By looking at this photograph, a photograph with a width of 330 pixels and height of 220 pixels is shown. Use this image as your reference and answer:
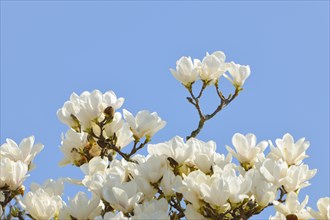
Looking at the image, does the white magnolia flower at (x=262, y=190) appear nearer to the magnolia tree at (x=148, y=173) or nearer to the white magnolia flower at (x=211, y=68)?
the magnolia tree at (x=148, y=173)

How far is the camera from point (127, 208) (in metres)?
2.57

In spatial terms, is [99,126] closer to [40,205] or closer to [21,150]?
[21,150]

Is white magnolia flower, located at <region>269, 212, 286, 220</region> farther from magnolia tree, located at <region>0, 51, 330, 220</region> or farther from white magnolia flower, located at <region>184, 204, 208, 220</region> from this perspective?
white magnolia flower, located at <region>184, 204, 208, 220</region>

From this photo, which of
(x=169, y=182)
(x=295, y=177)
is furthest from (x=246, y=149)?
(x=169, y=182)

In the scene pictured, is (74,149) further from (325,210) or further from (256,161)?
(325,210)

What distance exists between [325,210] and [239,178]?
0.98 ft

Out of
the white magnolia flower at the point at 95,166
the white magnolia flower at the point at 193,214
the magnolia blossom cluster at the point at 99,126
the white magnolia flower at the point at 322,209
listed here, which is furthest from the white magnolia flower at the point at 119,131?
the white magnolia flower at the point at 322,209

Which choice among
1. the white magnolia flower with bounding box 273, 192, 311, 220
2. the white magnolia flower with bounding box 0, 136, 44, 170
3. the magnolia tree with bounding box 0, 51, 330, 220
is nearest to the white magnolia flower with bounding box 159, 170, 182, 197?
the magnolia tree with bounding box 0, 51, 330, 220

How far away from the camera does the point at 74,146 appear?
306 cm

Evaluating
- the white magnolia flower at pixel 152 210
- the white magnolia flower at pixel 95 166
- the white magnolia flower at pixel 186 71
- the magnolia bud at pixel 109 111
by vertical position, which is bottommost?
the white magnolia flower at pixel 152 210

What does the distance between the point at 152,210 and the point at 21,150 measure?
0.69m

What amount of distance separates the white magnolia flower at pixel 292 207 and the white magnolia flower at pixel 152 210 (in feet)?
1.21

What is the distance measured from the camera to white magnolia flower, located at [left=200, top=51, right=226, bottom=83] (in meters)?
3.24

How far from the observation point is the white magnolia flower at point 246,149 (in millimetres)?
2863
